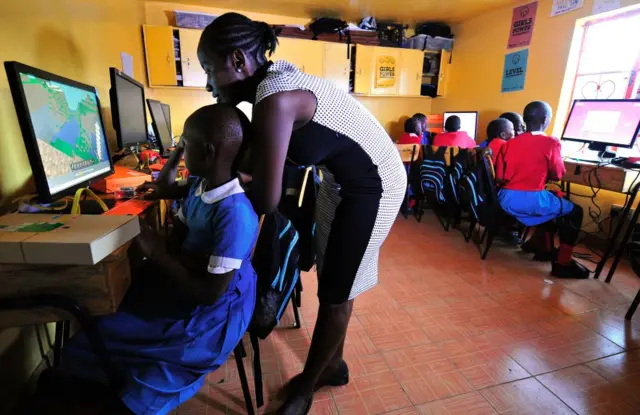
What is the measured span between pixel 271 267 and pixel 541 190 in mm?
2287

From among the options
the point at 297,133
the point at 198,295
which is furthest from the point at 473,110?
the point at 198,295

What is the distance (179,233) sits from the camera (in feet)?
3.55

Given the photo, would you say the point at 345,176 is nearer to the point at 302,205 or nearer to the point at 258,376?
the point at 302,205

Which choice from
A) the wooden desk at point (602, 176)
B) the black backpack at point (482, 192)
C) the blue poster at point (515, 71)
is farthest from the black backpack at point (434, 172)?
the blue poster at point (515, 71)

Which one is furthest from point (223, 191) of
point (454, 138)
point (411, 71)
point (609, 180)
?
point (411, 71)

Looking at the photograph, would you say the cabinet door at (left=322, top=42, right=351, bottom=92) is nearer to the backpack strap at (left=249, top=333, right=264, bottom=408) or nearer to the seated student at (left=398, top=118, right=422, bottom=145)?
the seated student at (left=398, top=118, right=422, bottom=145)

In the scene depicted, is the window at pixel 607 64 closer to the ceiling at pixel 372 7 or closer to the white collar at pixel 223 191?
the ceiling at pixel 372 7

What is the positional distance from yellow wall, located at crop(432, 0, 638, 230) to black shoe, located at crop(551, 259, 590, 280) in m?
0.97

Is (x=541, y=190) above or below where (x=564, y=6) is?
below

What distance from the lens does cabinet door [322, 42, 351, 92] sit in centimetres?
426

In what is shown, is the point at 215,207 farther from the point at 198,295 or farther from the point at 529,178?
the point at 529,178

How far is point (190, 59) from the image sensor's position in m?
3.83

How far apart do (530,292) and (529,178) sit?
819mm

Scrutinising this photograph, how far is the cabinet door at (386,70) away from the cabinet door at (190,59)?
7.19 ft
